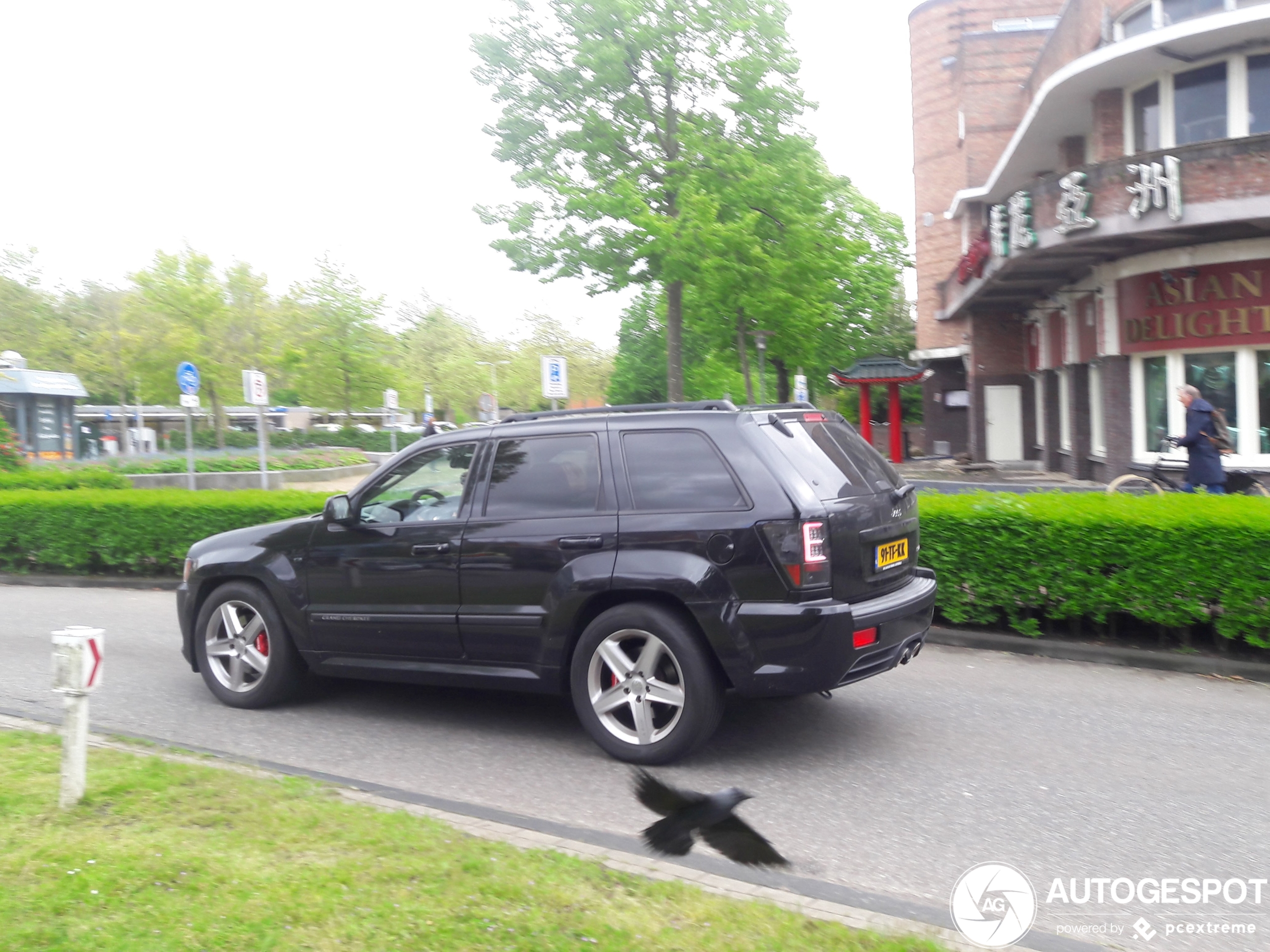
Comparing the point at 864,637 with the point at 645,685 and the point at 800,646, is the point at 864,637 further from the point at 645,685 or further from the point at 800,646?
the point at 645,685

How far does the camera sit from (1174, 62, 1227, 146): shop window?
55.9ft

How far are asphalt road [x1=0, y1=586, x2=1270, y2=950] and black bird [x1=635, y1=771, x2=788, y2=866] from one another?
8 centimetres

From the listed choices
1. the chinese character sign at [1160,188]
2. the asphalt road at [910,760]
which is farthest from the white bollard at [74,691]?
the chinese character sign at [1160,188]

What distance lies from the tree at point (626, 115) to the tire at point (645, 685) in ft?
59.5

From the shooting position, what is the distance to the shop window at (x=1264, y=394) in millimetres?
16969

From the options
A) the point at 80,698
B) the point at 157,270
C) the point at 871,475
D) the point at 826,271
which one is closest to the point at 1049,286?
the point at 826,271

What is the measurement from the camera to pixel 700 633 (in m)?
5.38

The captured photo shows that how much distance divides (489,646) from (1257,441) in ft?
50.6

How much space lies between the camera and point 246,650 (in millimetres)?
6727

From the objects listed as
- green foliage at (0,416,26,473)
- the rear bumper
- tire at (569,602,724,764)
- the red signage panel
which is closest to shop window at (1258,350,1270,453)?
the red signage panel

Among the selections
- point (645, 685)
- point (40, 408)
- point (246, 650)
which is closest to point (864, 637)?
point (645, 685)

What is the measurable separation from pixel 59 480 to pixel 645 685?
16.7 meters

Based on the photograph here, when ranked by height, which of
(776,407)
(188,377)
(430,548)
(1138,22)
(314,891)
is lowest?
(314,891)

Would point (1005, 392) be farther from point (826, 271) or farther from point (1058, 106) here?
point (1058, 106)
